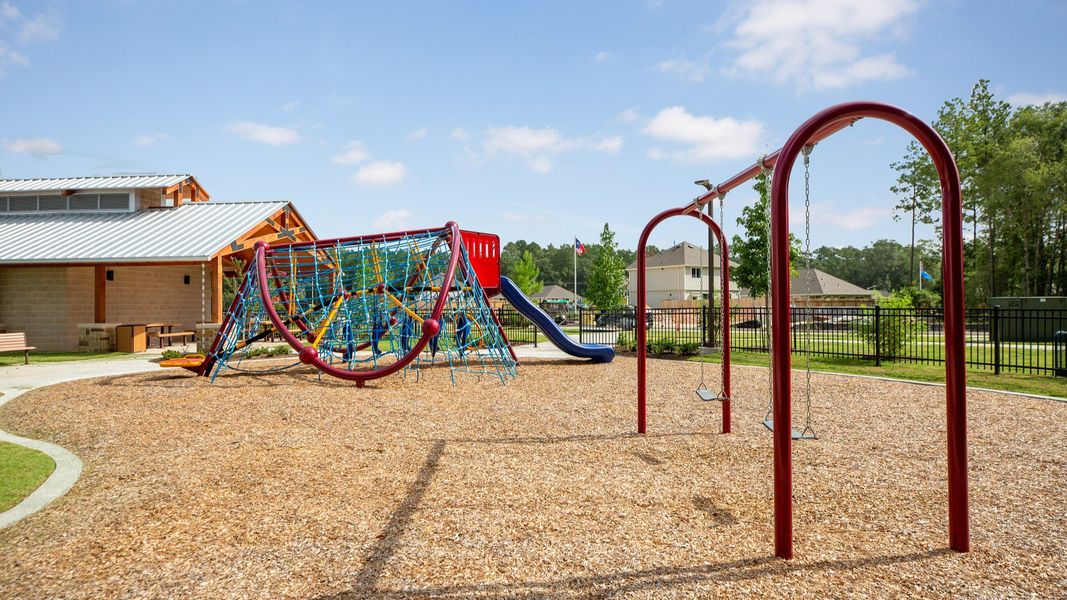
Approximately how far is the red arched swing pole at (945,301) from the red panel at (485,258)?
37.9 feet

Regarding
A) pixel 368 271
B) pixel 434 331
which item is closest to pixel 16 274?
pixel 368 271

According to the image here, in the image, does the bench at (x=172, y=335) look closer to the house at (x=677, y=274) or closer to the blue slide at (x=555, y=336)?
the blue slide at (x=555, y=336)

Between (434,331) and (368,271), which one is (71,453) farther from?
(368,271)

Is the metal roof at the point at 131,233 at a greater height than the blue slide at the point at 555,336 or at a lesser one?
greater

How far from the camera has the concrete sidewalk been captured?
16.0ft

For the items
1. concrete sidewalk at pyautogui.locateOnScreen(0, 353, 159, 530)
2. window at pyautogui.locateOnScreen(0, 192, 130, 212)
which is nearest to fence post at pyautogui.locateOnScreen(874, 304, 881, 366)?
concrete sidewalk at pyautogui.locateOnScreen(0, 353, 159, 530)

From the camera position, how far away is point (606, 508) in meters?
4.59

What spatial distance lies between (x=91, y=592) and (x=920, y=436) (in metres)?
7.89

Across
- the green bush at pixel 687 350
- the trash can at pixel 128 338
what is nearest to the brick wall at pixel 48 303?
the trash can at pixel 128 338

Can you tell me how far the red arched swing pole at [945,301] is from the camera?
12.5ft

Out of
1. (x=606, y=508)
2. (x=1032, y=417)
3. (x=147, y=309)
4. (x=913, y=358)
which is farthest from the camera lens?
Answer: (x=147, y=309)

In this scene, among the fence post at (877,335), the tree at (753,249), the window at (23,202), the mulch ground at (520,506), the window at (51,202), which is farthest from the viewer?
the tree at (753,249)

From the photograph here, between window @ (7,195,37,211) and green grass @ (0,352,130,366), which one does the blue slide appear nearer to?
green grass @ (0,352,130,366)

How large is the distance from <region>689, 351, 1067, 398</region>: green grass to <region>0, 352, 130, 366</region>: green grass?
54.8 feet
